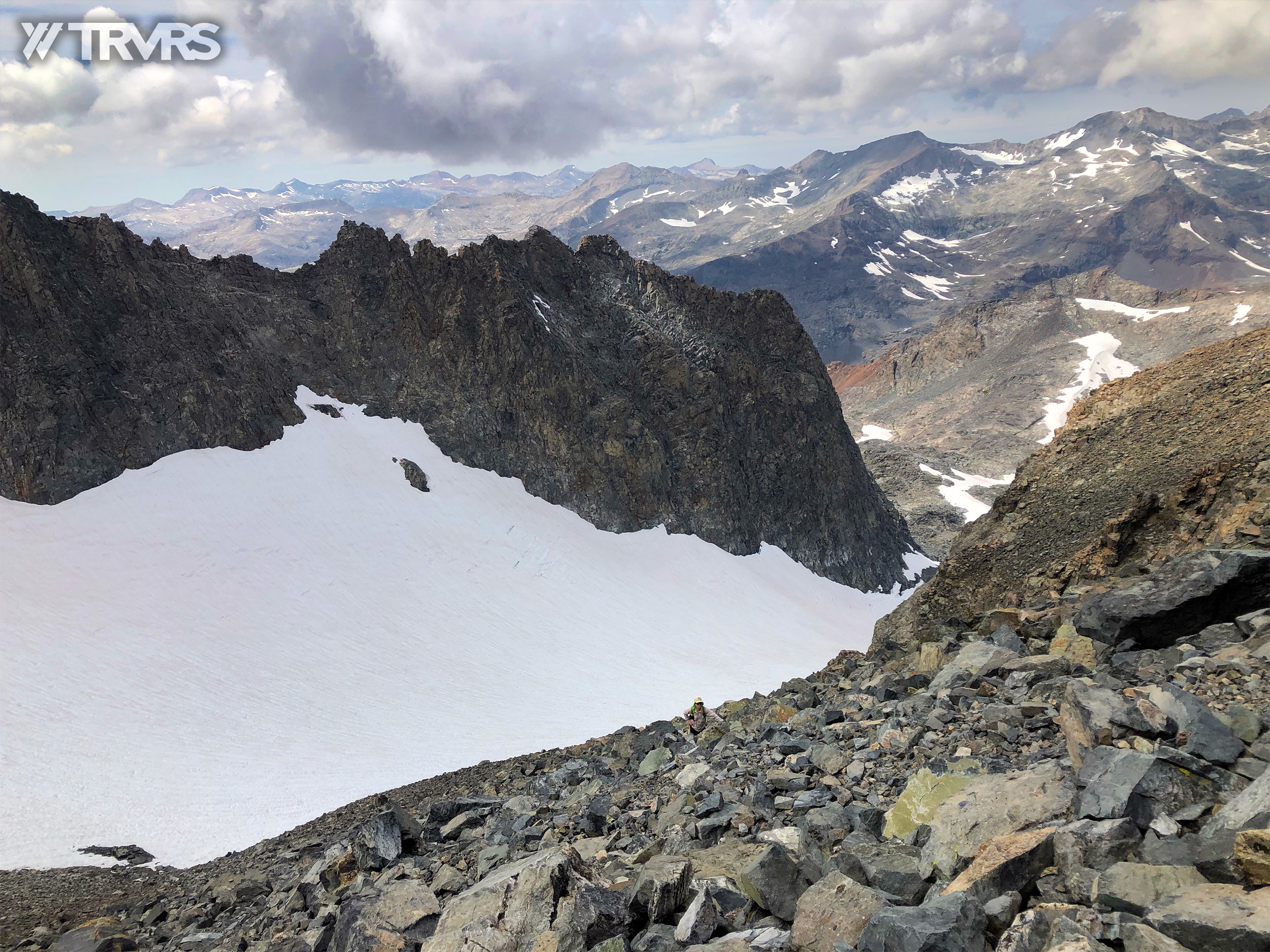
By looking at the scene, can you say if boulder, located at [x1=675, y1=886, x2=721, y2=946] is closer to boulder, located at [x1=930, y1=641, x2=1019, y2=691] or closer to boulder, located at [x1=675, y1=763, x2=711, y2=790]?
boulder, located at [x1=675, y1=763, x2=711, y2=790]

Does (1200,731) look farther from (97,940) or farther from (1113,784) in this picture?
(97,940)

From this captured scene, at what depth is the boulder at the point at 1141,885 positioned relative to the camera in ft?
15.5

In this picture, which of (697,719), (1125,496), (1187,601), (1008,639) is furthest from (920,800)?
(1125,496)

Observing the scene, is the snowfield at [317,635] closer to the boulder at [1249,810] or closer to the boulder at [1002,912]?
the boulder at [1002,912]

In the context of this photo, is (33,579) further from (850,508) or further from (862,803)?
(850,508)

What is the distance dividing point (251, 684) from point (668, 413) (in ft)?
127

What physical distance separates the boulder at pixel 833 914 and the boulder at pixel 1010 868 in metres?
0.63

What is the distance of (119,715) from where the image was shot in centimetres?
2500

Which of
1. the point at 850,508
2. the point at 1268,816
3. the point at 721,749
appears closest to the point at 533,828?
the point at 721,749

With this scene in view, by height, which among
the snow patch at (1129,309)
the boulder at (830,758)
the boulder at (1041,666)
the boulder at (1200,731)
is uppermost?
the snow patch at (1129,309)

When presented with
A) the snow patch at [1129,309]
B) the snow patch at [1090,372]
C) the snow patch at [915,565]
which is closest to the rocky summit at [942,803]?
the snow patch at [915,565]

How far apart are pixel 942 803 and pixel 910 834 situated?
1.55 feet

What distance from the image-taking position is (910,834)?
749 cm

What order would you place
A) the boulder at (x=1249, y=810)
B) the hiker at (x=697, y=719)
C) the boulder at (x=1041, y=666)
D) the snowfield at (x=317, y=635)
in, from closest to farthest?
the boulder at (x=1249, y=810), the boulder at (x=1041, y=666), the hiker at (x=697, y=719), the snowfield at (x=317, y=635)
